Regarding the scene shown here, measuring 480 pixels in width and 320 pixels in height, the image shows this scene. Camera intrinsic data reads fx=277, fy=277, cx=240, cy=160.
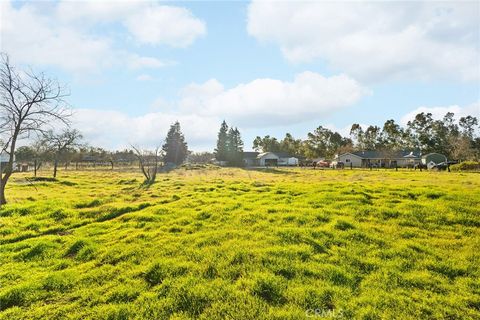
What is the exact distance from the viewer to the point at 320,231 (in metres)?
8.94

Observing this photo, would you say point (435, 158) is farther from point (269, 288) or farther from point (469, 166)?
point (269, 288)

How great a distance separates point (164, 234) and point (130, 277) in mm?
2881

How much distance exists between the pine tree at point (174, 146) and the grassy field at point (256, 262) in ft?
228

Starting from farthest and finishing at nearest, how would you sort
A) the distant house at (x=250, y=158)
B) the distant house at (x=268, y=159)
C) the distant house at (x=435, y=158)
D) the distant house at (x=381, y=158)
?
the distant house at (x=250, y=158) → the distant house at (x=268, y=159) → the distant house at (x=381, y=158) → the distant house at (x=435, y=158)

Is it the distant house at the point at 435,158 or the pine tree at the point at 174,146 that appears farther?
the pine tree at the point at 174,146

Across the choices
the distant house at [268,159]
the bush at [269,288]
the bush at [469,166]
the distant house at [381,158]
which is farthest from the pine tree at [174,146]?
the bush at [269,288]

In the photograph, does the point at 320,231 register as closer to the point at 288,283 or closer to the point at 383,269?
the point at 383,269

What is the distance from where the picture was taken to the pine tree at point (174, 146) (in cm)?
8131

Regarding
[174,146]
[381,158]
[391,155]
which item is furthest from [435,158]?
[174,146]

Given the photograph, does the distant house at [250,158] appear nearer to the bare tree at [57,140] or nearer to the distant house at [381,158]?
the distant house at [381,158]

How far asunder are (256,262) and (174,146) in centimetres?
7728

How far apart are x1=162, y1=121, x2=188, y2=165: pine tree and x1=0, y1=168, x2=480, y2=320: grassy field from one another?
69.5 metres

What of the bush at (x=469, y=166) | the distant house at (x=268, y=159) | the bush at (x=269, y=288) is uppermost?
the distant house at (x=268, y=159)

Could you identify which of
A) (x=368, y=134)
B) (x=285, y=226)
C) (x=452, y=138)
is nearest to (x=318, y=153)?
(x=368, y=134)
